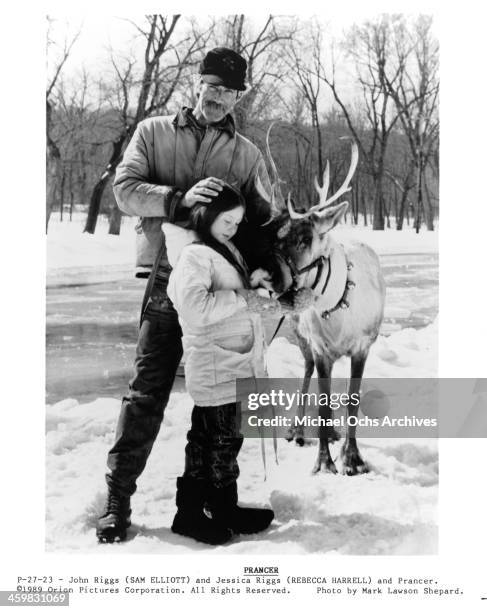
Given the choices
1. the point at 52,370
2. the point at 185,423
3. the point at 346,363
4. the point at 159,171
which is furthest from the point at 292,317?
the point at 52,370

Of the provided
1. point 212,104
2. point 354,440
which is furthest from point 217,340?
point 212,104

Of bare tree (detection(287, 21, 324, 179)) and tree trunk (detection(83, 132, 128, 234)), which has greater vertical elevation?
bare tree (detection(287, 21, 324, 179))

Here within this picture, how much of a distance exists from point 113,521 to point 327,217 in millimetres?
1446

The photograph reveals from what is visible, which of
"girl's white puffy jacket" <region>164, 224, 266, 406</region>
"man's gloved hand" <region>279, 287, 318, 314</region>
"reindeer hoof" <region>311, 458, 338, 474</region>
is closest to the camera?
"girl's white puffy jacket" <region>164, 224, 266, 406</region>

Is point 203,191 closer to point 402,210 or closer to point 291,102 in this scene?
point 291,102

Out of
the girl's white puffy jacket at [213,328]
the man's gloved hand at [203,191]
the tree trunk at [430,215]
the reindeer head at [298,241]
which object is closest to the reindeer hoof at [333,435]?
the girl's white puffy jacket at [213,328]

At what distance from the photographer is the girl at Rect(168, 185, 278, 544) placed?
2.63 m

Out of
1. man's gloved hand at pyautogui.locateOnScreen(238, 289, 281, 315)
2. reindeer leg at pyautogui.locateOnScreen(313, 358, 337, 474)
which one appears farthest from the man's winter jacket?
reindeer leg at pyautogui.locateOnScreen(313, 358, 337, 474)

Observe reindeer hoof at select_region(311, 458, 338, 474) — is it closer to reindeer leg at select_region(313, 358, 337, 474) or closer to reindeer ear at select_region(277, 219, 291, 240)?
reindeer leg at select_region(313, 358, 337, 474)

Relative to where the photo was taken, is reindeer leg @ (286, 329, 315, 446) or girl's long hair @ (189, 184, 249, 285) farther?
reindeer leg @ (286, 329, 315, 446)

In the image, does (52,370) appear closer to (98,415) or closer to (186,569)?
(98,415)

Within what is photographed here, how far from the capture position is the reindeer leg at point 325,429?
3.09 metres

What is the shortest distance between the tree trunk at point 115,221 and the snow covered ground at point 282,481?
0.11 feet

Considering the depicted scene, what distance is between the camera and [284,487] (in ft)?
9.95
